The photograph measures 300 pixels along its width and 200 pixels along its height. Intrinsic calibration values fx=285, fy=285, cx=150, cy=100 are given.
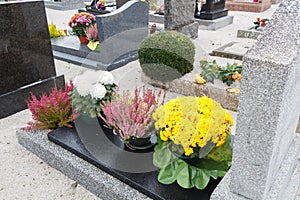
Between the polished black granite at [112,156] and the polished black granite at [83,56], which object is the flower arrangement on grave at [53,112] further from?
the polished black granite at [83,56]

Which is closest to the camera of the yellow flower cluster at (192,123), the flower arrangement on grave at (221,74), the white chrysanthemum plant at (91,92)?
the yellow flower cluster at (192,123)

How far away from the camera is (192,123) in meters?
2.04

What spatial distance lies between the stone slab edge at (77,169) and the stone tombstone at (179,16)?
4.51 meters

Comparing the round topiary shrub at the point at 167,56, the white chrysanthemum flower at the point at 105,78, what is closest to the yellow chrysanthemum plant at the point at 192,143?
the white chrysanthemum flower at the point at 105,78

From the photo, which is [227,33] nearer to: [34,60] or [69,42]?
[69,42]

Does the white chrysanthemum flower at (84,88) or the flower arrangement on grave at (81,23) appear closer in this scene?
the white chrysanthemum flower at (84,88)

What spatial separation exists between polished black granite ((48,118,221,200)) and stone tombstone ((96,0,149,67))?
294 centimetres

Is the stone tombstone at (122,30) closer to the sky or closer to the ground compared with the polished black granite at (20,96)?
closer to the sky

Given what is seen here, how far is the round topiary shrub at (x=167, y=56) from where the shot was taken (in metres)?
4.64

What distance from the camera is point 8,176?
2906 mm

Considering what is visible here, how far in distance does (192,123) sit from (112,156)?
0.88m

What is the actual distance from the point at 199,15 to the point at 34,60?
643cm

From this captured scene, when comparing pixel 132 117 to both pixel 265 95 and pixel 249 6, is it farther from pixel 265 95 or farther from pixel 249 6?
Result: pixel 249 6

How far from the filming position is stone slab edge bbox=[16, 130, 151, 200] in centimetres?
231
